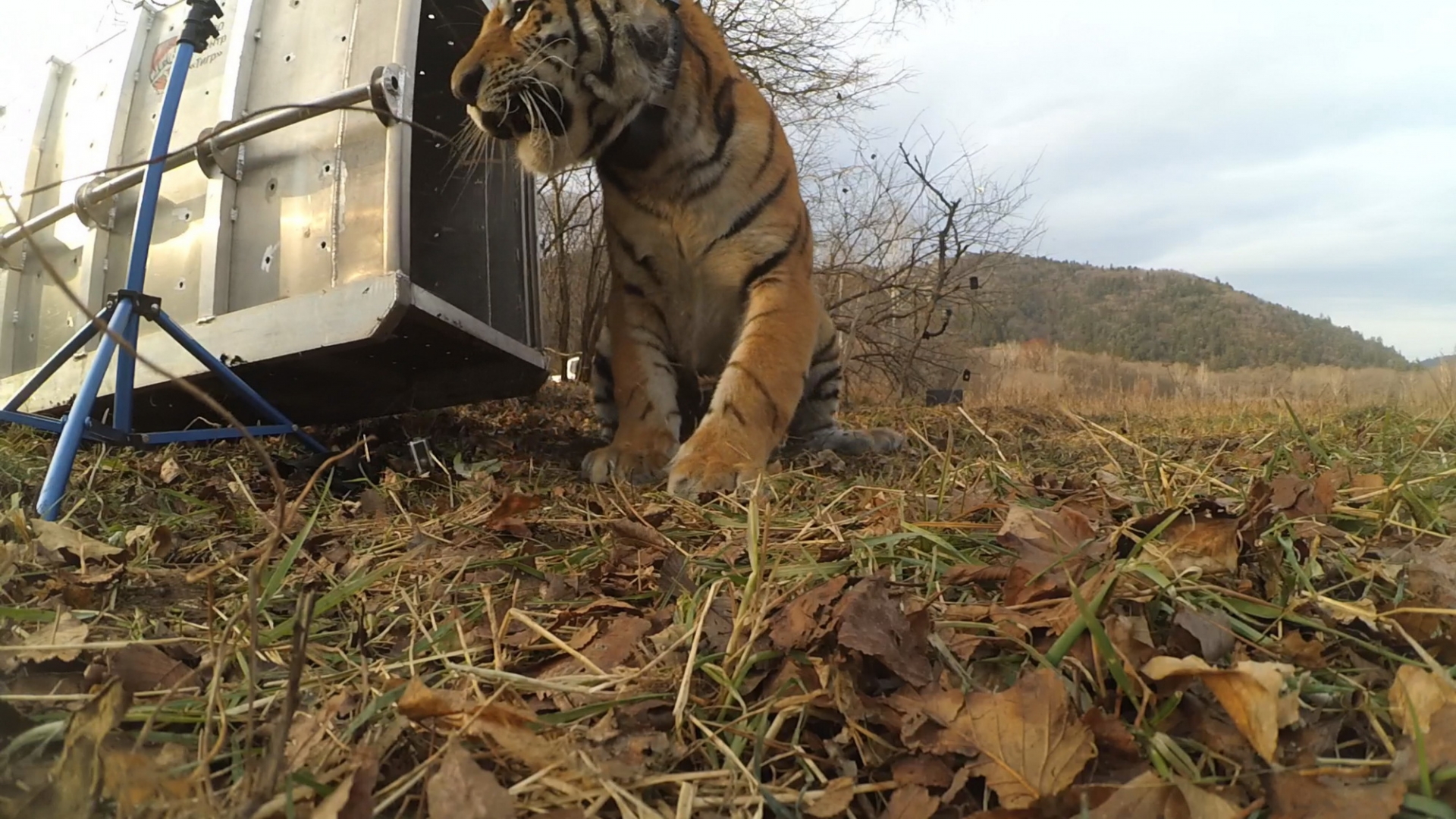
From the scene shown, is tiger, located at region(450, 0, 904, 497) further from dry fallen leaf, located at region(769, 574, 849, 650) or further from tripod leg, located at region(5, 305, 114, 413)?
tripod leg, located at region(5, 305, 114, 413)

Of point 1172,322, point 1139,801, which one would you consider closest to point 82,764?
point 1139,801

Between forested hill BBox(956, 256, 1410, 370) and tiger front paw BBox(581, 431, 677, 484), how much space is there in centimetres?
2021

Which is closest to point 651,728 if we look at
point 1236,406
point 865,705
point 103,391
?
point 865,705

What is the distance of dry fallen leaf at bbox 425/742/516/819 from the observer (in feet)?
1.95

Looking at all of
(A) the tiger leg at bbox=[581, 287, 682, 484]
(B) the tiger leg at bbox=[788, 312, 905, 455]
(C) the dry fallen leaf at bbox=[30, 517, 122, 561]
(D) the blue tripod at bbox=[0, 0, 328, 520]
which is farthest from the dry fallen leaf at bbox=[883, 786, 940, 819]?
(B) the tiger leg at bbox=[788, 312, 905, 455]

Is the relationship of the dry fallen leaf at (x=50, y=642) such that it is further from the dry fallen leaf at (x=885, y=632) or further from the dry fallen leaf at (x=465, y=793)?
the dry fallen leaf at (x=885, y=632)

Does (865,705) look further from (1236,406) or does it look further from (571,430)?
(1236,406)

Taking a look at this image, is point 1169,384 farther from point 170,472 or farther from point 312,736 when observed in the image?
point 312,736

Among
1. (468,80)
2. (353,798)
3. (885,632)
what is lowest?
(353,798)

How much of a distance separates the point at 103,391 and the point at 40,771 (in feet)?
8.04

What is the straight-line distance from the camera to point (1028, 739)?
64cm

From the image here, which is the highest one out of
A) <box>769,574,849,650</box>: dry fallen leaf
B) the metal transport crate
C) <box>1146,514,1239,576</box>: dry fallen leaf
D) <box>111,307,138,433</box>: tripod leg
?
the metal transport crate

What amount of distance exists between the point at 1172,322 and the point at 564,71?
46.4 meters

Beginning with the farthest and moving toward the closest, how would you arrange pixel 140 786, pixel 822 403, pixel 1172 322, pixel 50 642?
pixel 1172 322, pixel 822 403, pixel 50 642, pixel 140 786
